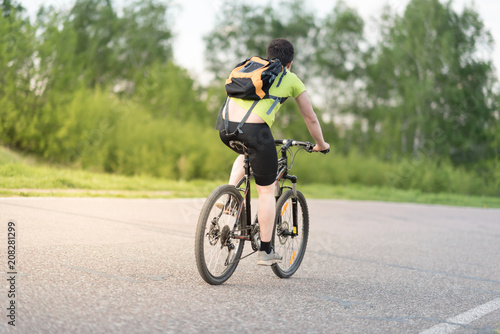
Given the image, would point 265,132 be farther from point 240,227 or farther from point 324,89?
point 324,89

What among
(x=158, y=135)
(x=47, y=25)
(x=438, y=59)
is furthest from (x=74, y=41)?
(x=438, y=59)

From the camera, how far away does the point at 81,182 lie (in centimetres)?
1232

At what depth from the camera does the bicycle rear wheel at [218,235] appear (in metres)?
4.38

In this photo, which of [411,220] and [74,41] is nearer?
[411,220]

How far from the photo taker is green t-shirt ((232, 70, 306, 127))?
4.52 metres

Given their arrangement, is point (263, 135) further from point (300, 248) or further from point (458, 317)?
point (458, 317)

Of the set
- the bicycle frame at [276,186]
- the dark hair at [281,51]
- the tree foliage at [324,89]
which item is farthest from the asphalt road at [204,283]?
the tree foliage at [324,89]

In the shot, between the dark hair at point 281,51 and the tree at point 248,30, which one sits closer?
the dark hair at point 281,51

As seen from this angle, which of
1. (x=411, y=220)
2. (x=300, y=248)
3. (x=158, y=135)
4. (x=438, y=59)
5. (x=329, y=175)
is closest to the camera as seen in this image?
(x=300, y=248)

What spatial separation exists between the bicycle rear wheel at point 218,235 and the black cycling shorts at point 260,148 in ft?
0.84

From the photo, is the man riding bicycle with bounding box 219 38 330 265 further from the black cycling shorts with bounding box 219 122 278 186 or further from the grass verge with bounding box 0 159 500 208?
the grass verge with bounding box 0 159 500 208

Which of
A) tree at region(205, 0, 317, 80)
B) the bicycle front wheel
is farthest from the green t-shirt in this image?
tree at region(205, 0, 317, 80)

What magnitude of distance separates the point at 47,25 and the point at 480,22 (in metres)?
32.4

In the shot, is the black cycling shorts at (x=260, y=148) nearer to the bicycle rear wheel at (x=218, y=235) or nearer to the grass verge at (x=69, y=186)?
the bicycle rear wheel at (x=218, y=235)
